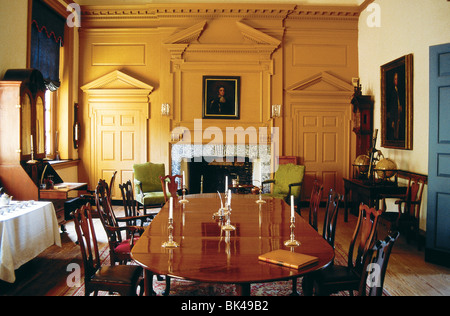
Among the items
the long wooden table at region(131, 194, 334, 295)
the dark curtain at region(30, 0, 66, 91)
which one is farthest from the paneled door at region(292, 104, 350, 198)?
the dark curtain at region(30, 0, 66, 91)

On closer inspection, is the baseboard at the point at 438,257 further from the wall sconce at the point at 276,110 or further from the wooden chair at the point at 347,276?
the wall sconce at the point at 276,110

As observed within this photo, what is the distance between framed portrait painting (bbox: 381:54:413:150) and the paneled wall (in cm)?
123

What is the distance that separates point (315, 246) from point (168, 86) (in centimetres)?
594

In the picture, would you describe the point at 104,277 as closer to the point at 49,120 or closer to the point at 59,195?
the point at 59,195

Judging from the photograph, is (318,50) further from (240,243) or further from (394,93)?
(240,243)

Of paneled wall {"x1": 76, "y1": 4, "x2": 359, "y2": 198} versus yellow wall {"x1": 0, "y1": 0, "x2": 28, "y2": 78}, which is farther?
paneled wall {"x1": 76, "y1": 4, "x2": 359, "y2": 198}

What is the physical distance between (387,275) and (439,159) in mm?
1515

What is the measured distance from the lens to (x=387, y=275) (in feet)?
13.1

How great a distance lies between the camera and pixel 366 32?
7.43 m

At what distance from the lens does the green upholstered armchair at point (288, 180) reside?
6.76 m

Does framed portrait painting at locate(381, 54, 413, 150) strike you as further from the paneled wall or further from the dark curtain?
the dark curtain

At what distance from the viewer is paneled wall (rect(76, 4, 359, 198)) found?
303 inches

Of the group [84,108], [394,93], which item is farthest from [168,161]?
[394,93]

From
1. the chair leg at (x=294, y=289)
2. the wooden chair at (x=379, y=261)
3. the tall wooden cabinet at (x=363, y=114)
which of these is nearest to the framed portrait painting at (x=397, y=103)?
the tall wooden cabinet at (x=363, y=114)
